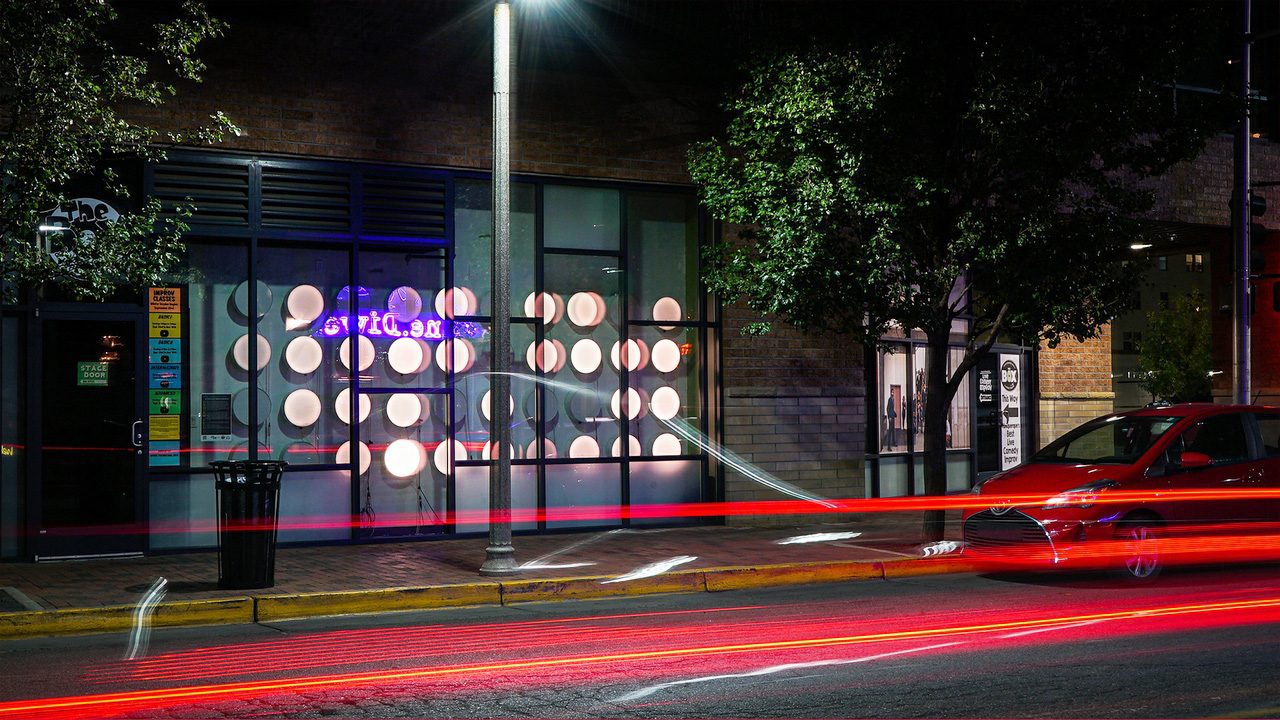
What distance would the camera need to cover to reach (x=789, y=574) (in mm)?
12133

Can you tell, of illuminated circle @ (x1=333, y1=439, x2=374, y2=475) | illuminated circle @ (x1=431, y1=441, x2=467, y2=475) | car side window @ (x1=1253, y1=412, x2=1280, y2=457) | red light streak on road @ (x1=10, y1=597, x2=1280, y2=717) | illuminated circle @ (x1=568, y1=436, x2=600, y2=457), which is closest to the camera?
red light streak on road @ (x1=10, y1=597, x2=1280, y2=717)

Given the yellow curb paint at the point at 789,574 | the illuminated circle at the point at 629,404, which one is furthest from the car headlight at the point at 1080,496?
the illuminated circle at the point at 629,404

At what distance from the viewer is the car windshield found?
39.5 ft

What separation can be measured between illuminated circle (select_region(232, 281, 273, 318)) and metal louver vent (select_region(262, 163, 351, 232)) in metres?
0.73

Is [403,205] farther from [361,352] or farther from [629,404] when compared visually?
[629,404]

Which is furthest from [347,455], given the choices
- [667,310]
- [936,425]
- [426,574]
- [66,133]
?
[936,425]

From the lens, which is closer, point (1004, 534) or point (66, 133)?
point (66, 133)

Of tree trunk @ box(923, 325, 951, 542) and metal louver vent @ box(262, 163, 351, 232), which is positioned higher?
metal louver vent @ box(262, 163, 351, 232)

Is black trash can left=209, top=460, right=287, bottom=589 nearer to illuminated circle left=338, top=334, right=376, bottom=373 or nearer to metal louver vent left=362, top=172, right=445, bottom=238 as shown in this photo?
illuminated circle left=338, top=334, right=376, bottom=373

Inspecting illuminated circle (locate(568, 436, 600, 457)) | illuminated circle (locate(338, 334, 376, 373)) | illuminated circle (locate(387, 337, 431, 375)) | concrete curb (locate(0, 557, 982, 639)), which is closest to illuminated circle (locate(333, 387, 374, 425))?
illuminated circle (locate(338, 334, 376, 373))

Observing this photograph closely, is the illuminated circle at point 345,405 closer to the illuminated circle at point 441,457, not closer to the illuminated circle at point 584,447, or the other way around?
the illuminated circle at point 441,457

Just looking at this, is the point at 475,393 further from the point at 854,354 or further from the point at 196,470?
the point at 854,354

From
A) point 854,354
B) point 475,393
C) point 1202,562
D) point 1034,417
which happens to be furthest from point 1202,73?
point 475,393

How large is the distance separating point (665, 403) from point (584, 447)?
1363 mm
